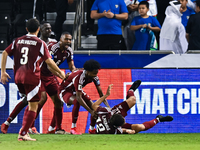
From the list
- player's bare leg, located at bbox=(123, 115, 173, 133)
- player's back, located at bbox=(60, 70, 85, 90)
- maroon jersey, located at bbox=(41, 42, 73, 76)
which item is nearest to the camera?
player's back, located at bbox=(60, 70, 85, 90)

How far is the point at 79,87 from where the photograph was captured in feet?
25.0

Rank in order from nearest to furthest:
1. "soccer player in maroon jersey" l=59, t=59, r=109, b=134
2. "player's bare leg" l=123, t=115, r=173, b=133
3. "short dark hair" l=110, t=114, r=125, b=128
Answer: "short dark hair" l=110, t=114, r=125, b=128 → "soccer player in maroon jersey" l=59, t=59, r=109, b=134 → "player's bare leg" l=123, t=115, r=173, b=133

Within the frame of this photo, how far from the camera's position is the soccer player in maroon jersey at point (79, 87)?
7592mm

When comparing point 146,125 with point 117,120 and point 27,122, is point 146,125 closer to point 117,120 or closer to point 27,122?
point 117,120

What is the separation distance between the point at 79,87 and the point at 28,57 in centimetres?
183

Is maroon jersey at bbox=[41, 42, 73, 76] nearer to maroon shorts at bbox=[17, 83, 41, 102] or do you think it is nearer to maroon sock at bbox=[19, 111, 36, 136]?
maroon shorts at bbox=[17, 83, 41, 102]

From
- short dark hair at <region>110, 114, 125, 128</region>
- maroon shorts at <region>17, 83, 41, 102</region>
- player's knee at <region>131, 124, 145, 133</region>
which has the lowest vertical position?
player's knee at <region>131, 124, 145, 133</region>

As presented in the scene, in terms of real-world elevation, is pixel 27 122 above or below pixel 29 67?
below

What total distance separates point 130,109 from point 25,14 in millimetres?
5224

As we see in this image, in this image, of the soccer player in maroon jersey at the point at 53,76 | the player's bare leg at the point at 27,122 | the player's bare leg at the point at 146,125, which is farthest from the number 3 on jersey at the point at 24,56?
the player's bare leg at the point at 146,125

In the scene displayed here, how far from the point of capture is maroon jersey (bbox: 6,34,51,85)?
Answer: 5.95m

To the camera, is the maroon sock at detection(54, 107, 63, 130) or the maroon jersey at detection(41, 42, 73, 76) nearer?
the maroon sock at detection(54, 107, 63, 130)

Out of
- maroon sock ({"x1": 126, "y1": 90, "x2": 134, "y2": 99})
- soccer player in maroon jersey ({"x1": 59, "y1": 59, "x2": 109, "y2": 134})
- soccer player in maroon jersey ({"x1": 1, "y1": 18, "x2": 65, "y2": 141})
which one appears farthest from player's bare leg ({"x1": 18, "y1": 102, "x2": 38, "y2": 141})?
maroon sock ({"x1": 126, "y1": 90, "x2": 134, "y2": 99})

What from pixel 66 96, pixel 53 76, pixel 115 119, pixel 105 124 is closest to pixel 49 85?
pixel 53 76
